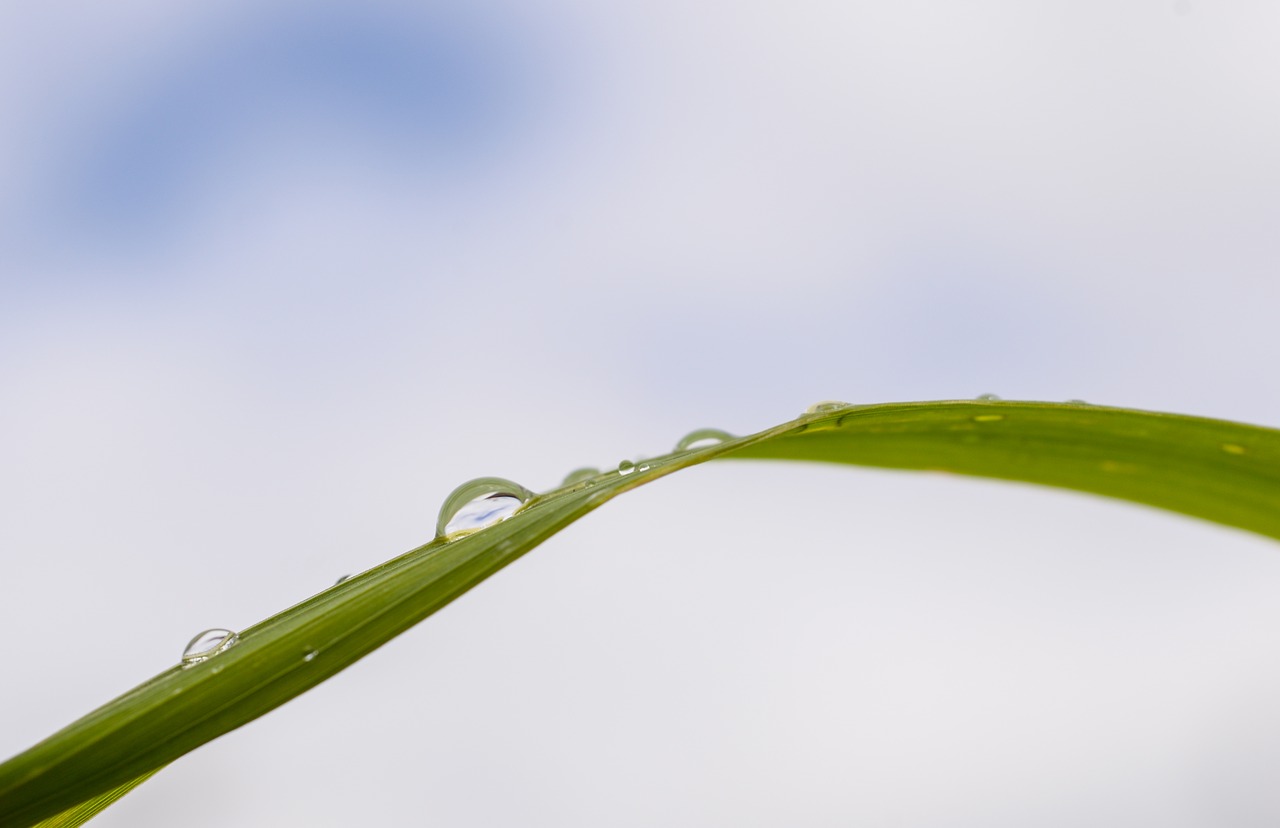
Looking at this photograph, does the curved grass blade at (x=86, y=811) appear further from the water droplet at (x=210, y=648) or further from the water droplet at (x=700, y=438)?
the water droplet at (x=700, y=438)

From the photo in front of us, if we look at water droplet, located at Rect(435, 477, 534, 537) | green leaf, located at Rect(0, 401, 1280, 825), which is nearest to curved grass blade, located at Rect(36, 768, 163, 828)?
green leaf, located at Rect(0, 401, 1280, 825)

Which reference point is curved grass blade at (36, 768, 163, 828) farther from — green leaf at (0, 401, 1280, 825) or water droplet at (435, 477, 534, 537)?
water droplet at (435, 477, 534, 537)

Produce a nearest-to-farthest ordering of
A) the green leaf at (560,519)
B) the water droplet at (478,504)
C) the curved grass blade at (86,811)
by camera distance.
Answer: the green leaf at (560,519)
the curved grass blade at (86,811)
the water droplet at (478,504)

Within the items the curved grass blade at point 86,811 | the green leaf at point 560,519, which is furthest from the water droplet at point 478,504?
the curved grass blade at point 86,811

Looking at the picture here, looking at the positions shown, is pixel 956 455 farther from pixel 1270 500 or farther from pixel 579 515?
pixel 579 515

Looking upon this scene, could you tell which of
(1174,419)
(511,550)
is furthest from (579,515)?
(1174,419)

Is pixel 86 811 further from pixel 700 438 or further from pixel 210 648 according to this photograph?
pixel 700 438

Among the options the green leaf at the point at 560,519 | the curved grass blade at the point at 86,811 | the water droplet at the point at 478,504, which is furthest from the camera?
the water droplet at the point at 478,504
